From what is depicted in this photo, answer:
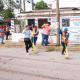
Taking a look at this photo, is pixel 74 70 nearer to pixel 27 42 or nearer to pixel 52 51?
pixel 27 42

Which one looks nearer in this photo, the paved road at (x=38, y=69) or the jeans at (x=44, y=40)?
the paved road at (x=38, y=69)

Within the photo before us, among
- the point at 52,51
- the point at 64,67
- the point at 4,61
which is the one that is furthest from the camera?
the point at 52,51

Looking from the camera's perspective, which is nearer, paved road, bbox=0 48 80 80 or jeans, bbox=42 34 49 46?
paved road, bbox=0 48 80 80

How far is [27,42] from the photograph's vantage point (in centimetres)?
2336

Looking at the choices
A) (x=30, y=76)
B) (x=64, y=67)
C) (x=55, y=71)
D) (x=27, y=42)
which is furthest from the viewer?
(x=27, y=42)

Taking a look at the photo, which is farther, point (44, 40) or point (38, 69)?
point (44, 40)

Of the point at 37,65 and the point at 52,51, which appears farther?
the point at 52,51

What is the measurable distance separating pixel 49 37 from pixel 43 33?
5.02ft

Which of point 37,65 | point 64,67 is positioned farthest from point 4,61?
point 64,67

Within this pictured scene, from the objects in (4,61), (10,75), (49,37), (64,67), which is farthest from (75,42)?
(10,75)

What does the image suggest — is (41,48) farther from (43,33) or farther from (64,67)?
(64,67)

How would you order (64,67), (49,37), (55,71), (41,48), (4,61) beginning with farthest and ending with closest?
(49,37)
(41,48)
(4,61)
(64,67)
(55,71)

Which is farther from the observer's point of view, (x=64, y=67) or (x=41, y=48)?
(x=41, y=48)

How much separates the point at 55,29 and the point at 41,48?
142 inches
